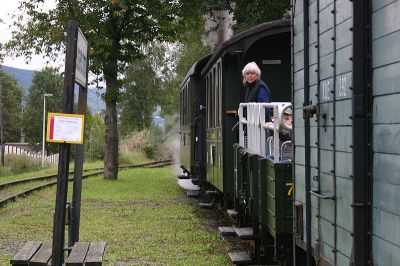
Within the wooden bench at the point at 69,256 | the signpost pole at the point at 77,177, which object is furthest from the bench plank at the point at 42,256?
the signpost pole at the point at 77,177

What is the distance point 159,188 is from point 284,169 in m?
12.5

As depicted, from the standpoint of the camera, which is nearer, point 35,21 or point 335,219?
point 335,219

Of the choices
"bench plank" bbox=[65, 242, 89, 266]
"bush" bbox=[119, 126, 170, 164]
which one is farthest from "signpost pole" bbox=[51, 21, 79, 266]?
"bush" bbox=[119, 126, 170, 164]

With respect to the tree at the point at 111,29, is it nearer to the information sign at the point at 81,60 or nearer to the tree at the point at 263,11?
the tree at the point at 263,11

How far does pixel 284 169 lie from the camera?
19.0 feet

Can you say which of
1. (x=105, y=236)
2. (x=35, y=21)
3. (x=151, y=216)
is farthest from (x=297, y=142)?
(x=35, y=21)

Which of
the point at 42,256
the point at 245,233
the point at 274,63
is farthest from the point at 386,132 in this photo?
the point at 274,63

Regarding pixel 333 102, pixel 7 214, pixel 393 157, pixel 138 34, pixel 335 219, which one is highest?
pixel 138 34

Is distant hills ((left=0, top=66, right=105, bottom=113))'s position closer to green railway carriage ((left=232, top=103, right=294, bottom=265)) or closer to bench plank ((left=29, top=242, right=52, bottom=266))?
green railway carriage ((left=232, top=103, right=294, bottom=265))

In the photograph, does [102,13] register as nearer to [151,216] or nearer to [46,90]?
[151,216]

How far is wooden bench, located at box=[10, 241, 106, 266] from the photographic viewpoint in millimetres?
5055

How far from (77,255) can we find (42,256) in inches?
11.2

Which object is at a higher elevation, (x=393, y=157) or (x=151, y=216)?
(x=393, y=157)

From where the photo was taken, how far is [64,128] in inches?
213
